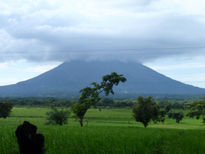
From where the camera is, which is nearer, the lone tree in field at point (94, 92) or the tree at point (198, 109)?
the lone tree in field at point (94, 92)

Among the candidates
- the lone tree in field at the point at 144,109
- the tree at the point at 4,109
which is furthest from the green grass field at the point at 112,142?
the tree at the point at 4,109

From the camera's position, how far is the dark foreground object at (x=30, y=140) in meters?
3.71

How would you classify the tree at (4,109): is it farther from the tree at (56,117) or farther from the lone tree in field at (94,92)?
the lone tree in field at (94,92)

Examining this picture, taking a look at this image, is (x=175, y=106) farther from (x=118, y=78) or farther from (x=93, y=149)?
(x=93, y=149)

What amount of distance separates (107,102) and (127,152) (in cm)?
15550

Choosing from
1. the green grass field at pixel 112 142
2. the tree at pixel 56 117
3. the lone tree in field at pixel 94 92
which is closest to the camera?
the green grass field at pixel 112 142

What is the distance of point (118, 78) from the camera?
44.6 m

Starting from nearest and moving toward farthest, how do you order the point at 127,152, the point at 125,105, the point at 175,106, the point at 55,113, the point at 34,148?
the point at 34,148
the point at 127,152
the point at 55,113
the point at 175,106
the point at 125,105

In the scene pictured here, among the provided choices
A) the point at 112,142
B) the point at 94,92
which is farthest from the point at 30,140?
the point at 94,92

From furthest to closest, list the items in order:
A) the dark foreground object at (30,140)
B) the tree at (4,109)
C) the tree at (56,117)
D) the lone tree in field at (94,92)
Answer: the tree at (4,109)
the tree at (56,117)
the lone tree in field at (94,92)
the dark foreground object at (30,140)

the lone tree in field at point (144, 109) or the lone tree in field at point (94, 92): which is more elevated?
the lone tree in field at point (94, 92)

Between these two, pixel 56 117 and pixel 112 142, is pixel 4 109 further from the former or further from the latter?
pixel 112 142

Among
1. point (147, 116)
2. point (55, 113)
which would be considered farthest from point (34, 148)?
point (147, 116)

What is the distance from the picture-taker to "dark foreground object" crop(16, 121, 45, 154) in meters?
3.71
